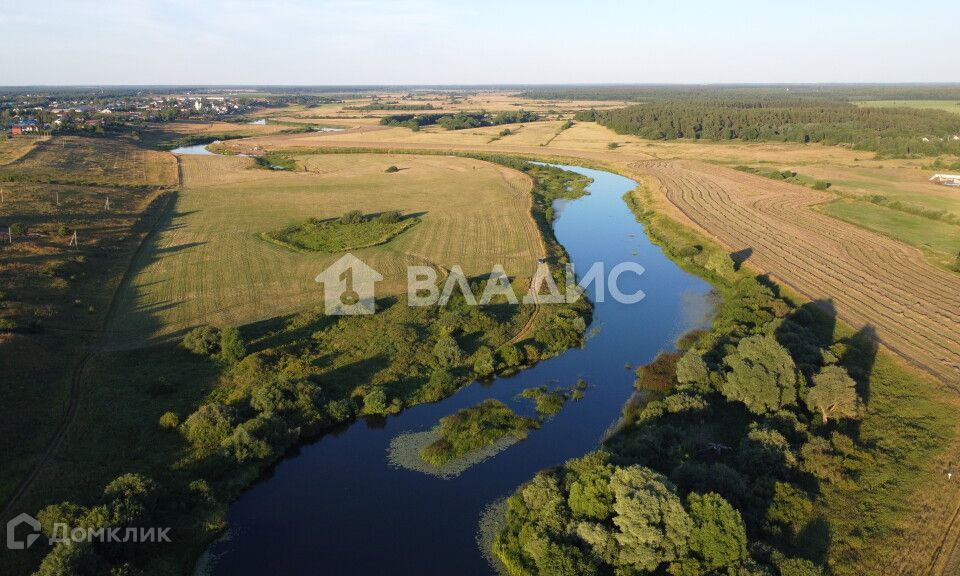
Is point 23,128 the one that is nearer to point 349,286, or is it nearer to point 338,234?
point 338,234

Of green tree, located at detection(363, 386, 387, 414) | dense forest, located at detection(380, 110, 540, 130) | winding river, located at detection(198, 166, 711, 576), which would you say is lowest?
winding river, located at detection(198, 166, 711, 576)

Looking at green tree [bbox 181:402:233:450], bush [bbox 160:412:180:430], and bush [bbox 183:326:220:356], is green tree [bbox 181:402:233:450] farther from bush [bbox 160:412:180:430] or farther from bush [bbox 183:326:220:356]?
bush [bbox 183:326:220:356]

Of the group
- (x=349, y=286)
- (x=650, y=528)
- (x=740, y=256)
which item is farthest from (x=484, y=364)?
(x=740, y=256)

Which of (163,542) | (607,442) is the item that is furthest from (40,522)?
(607,442)

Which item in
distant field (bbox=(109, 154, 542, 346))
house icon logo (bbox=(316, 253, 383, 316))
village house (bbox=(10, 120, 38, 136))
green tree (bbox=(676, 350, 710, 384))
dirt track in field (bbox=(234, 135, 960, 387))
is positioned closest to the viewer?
green tree (bbox=(676, 350, 710, 384))

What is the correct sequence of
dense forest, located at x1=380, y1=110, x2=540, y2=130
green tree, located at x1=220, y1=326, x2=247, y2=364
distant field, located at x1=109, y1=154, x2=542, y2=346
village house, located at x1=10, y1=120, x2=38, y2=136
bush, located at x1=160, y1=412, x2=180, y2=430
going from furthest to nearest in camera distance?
1. dense forest, located at x1=380, y1=110, x2=540, y2=130
2. village house, located at x1=10, y1=120, x2=38, y2=136
3. distant field, located at x1=109, y1=154, x2=542, y2=346
4. green tree, located at x1=220, y1=326, x2=247, y2=364
5. bush, located at x1=160, y1=412, x2=180, y2=430

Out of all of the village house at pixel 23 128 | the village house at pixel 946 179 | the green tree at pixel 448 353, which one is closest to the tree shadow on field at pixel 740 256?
the green tree at pixel 448 353

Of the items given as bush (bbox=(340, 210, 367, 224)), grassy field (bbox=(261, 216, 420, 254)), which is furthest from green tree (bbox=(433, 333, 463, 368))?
bush (bbox=(340, 210, 367, 224))

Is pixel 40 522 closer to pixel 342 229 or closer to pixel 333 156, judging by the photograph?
pixel 342 229
